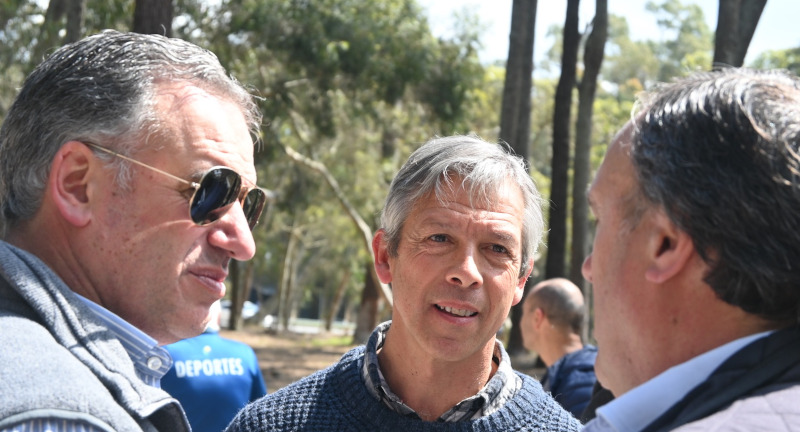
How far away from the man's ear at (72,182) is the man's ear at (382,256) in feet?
4.47

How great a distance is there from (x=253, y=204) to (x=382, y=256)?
0.83m

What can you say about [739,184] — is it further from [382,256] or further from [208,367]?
[208,367]

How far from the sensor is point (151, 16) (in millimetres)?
6715

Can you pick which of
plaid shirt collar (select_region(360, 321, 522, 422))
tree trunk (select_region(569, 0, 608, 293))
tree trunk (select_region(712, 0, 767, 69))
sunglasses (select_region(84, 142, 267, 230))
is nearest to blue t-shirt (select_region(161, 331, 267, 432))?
plaid shirt collar (select_region(360, 321, 522, 422))

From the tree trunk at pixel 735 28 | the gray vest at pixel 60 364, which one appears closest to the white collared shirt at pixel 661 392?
the gray vest at pixel 60 364

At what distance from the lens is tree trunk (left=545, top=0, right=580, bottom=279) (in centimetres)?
1329

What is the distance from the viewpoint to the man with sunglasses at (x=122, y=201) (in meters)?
1.78

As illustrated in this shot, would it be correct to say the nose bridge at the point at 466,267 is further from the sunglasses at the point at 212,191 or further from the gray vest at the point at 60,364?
the gray vest at the point at 60,364

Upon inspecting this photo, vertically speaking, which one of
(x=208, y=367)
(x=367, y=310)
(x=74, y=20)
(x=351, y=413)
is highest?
(x=74, y=20)

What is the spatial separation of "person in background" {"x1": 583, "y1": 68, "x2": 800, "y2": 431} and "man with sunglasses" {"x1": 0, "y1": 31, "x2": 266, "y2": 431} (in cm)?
96

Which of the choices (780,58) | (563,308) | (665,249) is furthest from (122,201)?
(780,58)

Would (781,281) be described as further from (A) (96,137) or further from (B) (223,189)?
(A) (96,137)

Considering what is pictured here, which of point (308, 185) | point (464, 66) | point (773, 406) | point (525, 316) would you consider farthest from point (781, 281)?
point (308, 185)

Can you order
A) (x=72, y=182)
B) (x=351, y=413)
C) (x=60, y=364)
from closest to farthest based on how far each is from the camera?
(x=60, y=364) → (x=72, y=182) → (x=351, y=413)
